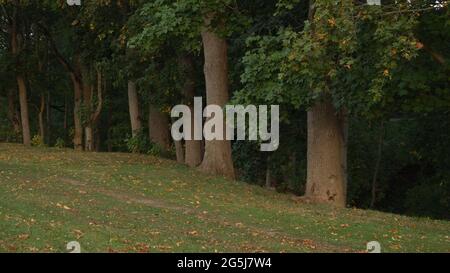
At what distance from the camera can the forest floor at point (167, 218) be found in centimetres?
1221

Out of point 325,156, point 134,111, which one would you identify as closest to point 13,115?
point 134,111

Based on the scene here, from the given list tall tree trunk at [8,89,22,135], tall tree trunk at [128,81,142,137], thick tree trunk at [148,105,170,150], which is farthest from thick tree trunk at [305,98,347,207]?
tall tree trunk at [8,89,22,135]

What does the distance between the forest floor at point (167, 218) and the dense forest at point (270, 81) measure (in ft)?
7.68

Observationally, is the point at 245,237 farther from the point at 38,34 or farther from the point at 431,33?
the point at 38,34

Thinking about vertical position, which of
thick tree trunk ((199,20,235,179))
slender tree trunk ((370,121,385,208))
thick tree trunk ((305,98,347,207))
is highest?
thick tree trunk ((199,20,235,179))

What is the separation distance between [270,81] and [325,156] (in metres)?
3.83

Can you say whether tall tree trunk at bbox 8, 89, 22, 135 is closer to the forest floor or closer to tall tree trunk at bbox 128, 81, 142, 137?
tall tree trunk at bbox 128, 81, 142, 137

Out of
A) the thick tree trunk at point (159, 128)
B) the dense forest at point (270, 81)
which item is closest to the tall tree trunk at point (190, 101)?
the dense forest at point (270, 81)

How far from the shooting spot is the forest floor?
12.2 meters

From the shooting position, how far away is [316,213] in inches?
712

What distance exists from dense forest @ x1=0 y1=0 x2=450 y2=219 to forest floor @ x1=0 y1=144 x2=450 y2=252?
234 cm

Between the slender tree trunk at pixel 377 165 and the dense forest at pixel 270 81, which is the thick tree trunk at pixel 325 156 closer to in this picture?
the dense forest at pixel 270 81
